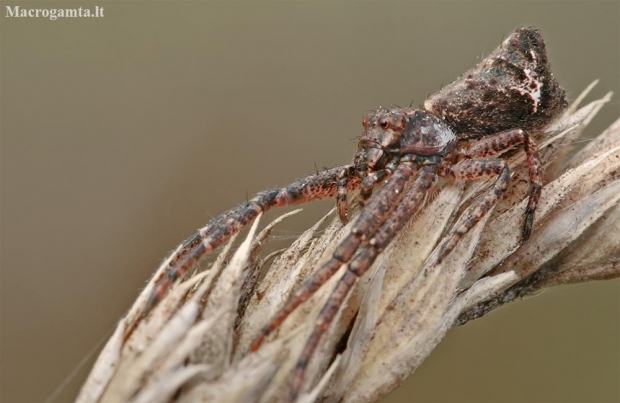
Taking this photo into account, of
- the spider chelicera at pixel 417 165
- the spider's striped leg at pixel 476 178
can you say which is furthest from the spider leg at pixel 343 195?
the spider's striped leg at pixel 476 178

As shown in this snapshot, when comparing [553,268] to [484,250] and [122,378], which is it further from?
[122,378]

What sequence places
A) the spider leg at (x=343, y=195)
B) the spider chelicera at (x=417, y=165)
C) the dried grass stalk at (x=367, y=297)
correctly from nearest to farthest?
the dried grass stalk at (x=367, y=297)
the spider chelicera at (x=417, y=165)
the spider leg at (x=343, y=195)

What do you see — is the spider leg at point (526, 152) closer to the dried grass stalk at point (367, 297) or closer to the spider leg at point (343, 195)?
the dried grass stalk at point (367, 297)

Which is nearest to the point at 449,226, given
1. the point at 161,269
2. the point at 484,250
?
the point at 484,250

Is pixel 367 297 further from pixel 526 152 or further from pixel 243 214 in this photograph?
pixel 526 152

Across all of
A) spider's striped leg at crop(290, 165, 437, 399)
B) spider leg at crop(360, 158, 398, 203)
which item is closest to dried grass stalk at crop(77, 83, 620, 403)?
spider's striped leg at crop(290, 165, 437, 399)

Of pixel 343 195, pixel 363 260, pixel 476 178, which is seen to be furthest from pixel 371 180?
pixel 363 260

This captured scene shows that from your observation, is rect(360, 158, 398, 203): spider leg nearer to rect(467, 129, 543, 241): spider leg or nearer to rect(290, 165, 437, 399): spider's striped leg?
rect(290, 165, 437, 399): spider's striped leg
